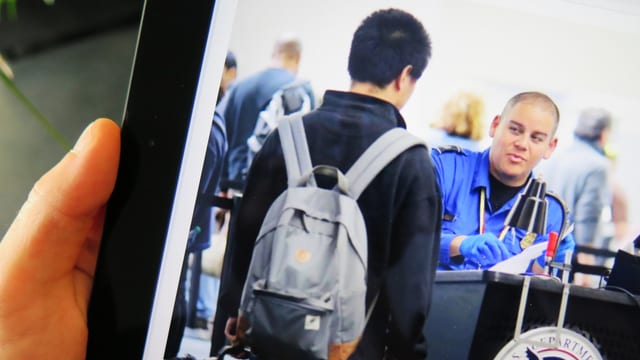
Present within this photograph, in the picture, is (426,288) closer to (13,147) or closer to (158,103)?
(158,103)

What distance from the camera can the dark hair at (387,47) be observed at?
16.9 inches

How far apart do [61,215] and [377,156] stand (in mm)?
314

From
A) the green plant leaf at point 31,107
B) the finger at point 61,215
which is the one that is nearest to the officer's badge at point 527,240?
the finger at point 61,215

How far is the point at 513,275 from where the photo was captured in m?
0.44

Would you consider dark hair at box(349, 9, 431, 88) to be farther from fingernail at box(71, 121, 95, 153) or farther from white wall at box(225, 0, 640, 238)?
fingernail at box(71, 121, 95, 153)

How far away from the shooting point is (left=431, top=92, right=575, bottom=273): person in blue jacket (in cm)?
43

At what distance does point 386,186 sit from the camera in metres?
0.45

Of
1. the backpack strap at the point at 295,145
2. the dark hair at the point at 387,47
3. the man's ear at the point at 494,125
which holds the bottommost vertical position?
the backpack strap at the point at 295,145

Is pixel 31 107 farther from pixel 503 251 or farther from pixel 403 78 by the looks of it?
pixel 503 251

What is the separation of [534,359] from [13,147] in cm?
69

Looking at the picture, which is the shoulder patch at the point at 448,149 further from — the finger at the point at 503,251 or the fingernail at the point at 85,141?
the fingernail at the point at 85,141

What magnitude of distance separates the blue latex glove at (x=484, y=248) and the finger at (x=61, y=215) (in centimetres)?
32

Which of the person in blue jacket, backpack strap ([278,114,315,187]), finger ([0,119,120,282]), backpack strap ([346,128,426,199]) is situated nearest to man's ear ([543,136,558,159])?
the person in blue jacket

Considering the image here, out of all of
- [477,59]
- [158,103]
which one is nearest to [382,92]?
[477,59]
